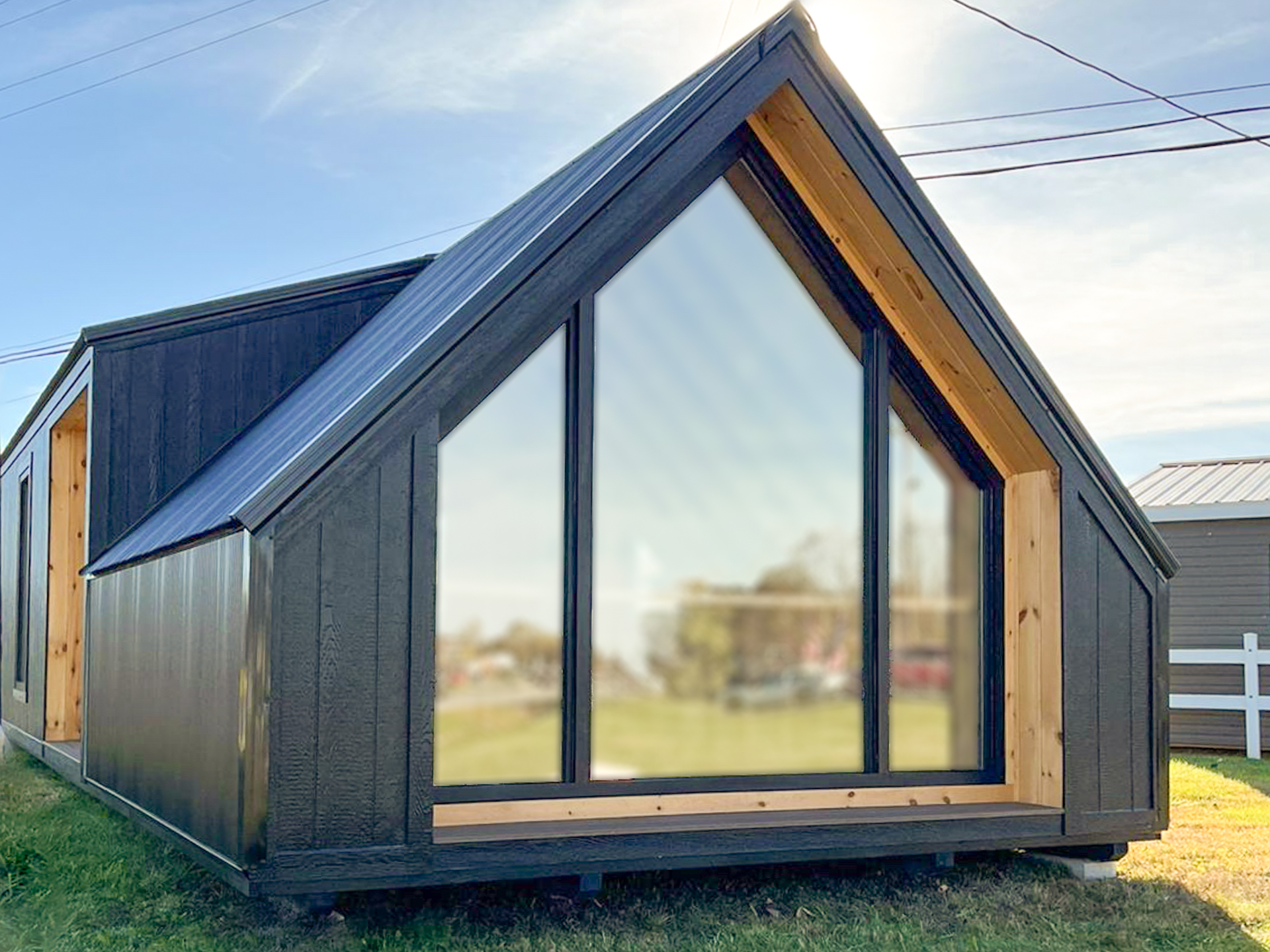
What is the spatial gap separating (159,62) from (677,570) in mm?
12779

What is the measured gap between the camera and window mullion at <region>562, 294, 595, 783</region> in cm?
553

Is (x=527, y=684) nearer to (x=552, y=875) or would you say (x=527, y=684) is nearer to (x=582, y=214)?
(x=552, y=875)

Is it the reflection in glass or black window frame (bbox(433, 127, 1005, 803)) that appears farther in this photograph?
the reflection in glass

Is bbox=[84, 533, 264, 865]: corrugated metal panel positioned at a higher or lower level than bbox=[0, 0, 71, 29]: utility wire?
lower

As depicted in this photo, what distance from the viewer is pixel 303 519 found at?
4848 mm

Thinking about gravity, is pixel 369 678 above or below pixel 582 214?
below

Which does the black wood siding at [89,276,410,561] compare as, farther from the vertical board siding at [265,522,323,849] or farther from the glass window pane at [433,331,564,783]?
the vertical board siding at [265,522,323,849]

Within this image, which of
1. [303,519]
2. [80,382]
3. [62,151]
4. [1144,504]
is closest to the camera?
[303,519]

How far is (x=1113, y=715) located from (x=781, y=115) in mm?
3041

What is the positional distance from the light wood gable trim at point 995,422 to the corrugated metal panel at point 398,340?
0.58 meters

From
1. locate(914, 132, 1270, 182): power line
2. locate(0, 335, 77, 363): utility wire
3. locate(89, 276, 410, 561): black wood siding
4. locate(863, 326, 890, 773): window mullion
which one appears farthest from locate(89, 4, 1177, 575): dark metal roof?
locate(0, 335, 77, 363): utility wire

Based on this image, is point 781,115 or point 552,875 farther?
point 781,115

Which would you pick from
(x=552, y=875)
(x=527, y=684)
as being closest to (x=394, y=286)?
(x=527, y=684)

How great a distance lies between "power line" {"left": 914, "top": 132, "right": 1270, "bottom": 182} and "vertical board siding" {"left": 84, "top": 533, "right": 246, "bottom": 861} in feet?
25.2
